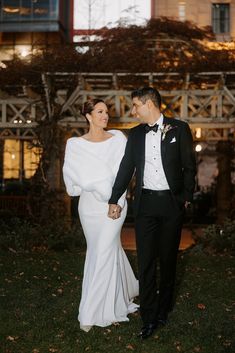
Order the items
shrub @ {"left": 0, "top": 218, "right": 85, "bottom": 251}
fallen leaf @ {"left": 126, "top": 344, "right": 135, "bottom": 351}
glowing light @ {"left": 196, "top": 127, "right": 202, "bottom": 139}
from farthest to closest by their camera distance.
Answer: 1. glowing light @ {"left": 196, "top": 127, "right": 202, "bottom": 139}
2. shrub @ {"left": 0, "top": 218, "right": 85, "bottom": 251}
3. fallen leaf @ {"left": 126, "top": 344, "right": 135, "bottom": 351}

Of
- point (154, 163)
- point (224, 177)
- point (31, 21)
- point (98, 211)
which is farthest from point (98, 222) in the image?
point (31, 21)

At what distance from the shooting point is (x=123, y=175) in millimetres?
5000

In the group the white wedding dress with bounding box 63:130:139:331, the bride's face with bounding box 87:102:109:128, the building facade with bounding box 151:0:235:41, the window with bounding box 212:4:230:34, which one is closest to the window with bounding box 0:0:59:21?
the building facade with bounding box 151:0:235:41

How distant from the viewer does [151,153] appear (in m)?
4.84

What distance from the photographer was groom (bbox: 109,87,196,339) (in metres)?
4.80

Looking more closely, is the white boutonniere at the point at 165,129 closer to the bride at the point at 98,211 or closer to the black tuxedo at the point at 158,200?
the black tuxedo at the point at 158,200

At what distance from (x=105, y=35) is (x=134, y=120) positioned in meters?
4.78

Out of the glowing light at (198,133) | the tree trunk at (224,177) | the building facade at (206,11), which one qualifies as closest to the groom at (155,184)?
the glowing light at (198,133)

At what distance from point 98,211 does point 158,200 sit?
73 centimetres

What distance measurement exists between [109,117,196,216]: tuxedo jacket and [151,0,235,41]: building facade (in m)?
22.3

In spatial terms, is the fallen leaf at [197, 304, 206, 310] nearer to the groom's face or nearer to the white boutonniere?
the white boutonniere

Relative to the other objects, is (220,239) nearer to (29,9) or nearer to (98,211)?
(98,211)

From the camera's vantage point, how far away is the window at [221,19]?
85.6 ft

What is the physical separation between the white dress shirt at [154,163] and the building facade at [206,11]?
2232cm
